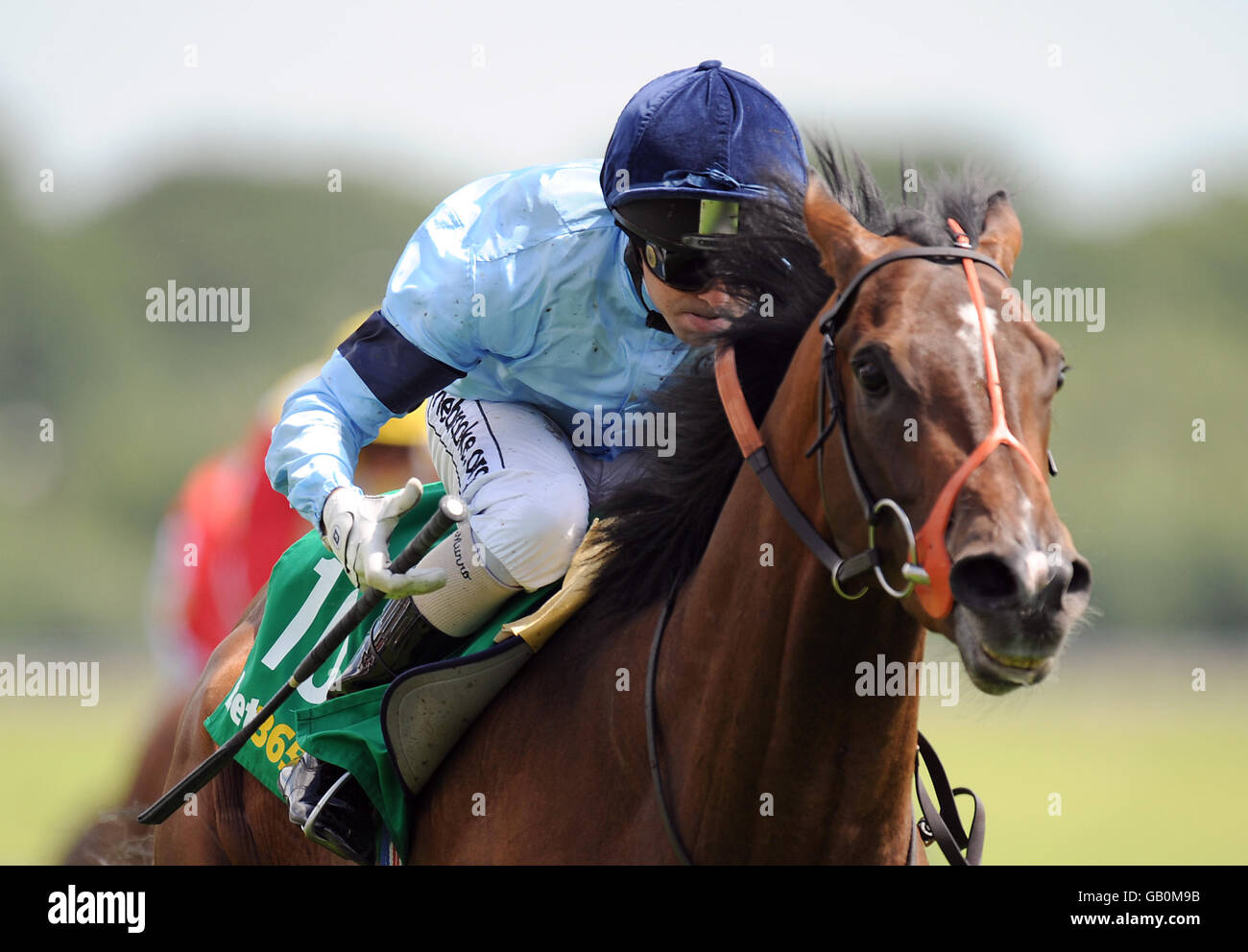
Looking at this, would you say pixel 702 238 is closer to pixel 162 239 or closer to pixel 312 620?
pixel 312 620

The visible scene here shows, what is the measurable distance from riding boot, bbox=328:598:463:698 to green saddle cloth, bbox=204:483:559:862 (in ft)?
0.15

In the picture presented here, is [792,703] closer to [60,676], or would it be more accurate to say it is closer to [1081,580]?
[1081,580]

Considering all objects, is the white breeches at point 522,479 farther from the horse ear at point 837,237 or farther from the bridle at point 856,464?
the horse ear at point 837,237

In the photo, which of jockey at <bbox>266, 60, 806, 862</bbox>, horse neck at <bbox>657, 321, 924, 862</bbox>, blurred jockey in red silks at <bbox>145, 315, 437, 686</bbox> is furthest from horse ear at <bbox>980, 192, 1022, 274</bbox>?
blurred jockey in red silks at <bbox>145, 315, 437, 686</bbox>

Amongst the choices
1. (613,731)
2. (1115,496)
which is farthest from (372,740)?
(1115,496)

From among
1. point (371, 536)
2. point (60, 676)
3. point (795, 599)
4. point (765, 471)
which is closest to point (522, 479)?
point (371, 536)

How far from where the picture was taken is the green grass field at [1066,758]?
11156 mm

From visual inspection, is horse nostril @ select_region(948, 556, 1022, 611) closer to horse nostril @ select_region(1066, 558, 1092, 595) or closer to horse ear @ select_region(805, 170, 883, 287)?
horse nostril @ select_region(1066, 558, 1092, 595)

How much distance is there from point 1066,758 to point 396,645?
1888 cm

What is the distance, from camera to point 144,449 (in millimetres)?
30844

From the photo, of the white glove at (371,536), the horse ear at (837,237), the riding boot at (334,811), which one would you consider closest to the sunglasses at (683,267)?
the horse ear at (837,237)

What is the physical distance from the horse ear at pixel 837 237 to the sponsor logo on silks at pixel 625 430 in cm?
54

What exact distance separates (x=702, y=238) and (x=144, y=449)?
96.8 feet
